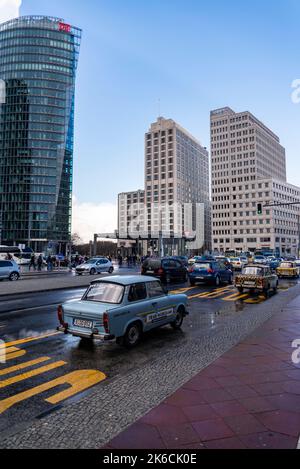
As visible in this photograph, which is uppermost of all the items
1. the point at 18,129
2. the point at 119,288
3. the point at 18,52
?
the point at 18,52

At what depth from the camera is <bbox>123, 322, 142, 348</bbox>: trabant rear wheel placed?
719 cm

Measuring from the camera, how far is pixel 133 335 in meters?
7.43

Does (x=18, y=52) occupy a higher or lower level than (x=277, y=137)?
higher

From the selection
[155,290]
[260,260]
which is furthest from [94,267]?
[155,290]

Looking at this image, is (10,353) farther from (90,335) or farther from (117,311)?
(117,311)

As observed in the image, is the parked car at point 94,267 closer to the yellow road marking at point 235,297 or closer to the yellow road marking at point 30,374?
the yellow road marking at point 235,297

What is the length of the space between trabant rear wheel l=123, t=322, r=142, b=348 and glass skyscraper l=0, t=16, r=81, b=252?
102 metres

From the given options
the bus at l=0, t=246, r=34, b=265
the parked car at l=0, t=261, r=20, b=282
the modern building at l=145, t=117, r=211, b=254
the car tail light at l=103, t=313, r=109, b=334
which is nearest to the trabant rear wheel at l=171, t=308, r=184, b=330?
the car tail light at l=103, t=313, r=109, b=334

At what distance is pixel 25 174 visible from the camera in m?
106

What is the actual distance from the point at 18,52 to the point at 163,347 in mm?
132521

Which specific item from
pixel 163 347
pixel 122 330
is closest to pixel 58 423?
pixel 122 330

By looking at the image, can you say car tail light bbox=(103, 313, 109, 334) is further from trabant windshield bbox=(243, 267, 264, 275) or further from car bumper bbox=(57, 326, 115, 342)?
trabant windshield bbox=(243, 267, 264, 275)

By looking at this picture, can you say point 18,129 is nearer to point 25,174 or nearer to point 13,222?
point 25,174

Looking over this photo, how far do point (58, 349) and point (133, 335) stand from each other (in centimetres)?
176
